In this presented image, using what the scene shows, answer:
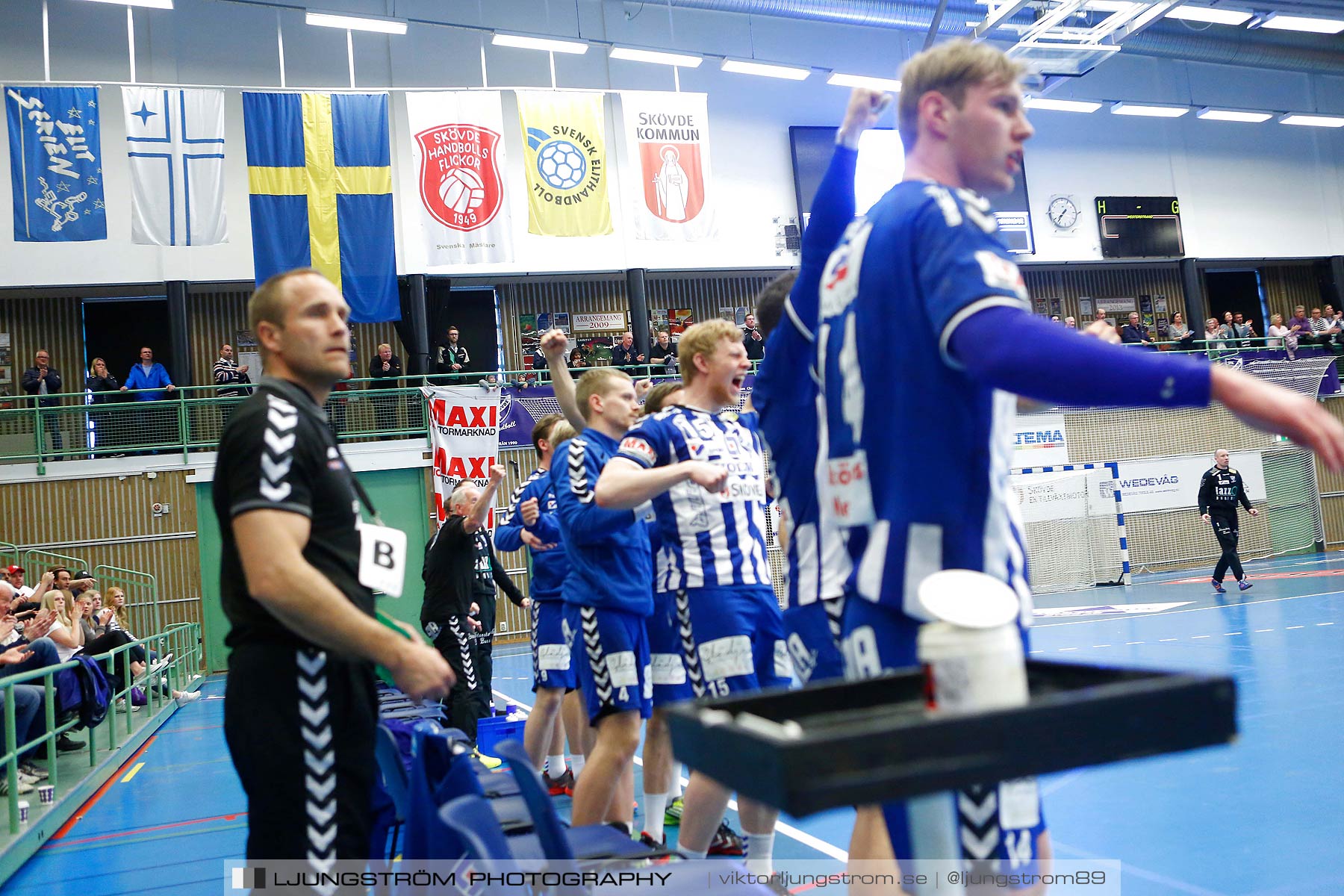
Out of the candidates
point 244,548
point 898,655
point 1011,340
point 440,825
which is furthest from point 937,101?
point 440,825

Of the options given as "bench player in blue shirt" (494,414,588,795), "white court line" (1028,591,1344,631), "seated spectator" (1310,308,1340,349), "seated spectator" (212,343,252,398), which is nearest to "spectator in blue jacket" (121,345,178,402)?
"seated spectator" (212,343,252,398)

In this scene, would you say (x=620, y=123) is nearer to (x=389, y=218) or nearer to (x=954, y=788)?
(x=389, y=218)

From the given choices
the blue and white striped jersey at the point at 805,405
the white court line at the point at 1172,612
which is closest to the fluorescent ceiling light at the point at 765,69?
the white court line at the point at 1172,612

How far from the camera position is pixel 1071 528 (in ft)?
59.0

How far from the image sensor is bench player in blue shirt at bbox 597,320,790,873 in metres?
3.49

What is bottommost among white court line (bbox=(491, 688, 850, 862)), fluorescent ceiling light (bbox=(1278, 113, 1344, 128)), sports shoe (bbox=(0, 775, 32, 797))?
white court line (bbox=(491, 688, 850, 862))

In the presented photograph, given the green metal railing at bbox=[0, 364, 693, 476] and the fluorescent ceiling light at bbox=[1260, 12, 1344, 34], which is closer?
the green metal railing at bbox=[0, 364, 693, 476]

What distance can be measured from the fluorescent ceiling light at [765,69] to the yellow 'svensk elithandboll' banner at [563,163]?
17.6ft

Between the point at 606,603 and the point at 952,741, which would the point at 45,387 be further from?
the point at 952,741

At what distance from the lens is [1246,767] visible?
15.9 feet

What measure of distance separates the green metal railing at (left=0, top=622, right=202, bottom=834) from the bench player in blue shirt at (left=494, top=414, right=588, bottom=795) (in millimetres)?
2481

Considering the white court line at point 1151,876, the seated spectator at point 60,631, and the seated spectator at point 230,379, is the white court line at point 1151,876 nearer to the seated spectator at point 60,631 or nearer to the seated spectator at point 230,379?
the seated spectator at point 60,631

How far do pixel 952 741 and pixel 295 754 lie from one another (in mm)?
1576

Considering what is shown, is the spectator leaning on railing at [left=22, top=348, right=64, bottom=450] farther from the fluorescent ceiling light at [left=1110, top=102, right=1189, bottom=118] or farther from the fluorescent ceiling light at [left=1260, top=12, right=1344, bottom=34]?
the fluorescent ceiling light at [left=1260, top=12, right=1344, bottom=34]
